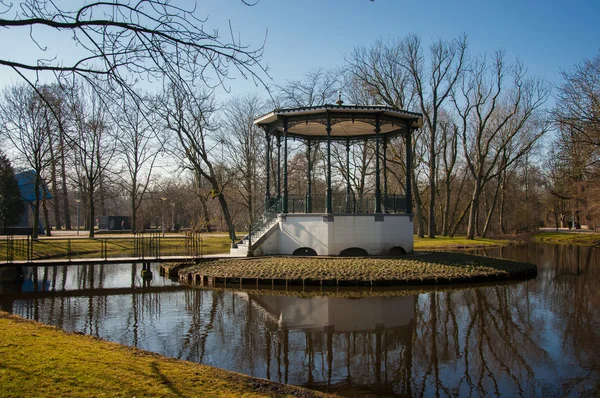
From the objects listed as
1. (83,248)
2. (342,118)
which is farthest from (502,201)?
(83,248)

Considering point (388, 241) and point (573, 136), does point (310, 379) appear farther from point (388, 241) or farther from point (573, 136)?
point (573, 136)

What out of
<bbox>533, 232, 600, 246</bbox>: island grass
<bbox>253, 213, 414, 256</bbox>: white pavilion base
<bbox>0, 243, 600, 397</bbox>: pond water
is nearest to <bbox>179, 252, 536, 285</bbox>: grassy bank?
<bbox>0, 243, 600, 397</bbox>: pond water

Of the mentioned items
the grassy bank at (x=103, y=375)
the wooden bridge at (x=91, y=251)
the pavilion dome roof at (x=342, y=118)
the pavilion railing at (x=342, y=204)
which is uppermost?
the pavilion dome roof at (x=342, y=118)

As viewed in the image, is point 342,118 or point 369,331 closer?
point 369,331

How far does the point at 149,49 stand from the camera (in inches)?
234

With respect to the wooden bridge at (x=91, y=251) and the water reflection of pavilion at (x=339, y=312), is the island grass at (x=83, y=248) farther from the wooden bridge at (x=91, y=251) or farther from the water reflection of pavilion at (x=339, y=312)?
the water reflection of pavilion at (x=339, y=312)

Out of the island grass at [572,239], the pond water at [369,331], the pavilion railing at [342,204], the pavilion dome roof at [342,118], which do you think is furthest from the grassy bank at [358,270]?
the island grass at [572,239]

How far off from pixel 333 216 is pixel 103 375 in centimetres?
1536

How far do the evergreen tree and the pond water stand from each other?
21.2m

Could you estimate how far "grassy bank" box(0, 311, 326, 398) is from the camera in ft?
17.1

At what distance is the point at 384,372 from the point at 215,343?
348 cm

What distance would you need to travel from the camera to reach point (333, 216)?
20562mm

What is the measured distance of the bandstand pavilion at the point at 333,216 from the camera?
20609 mm

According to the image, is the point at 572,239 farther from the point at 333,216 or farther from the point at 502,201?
the point at 333,216
